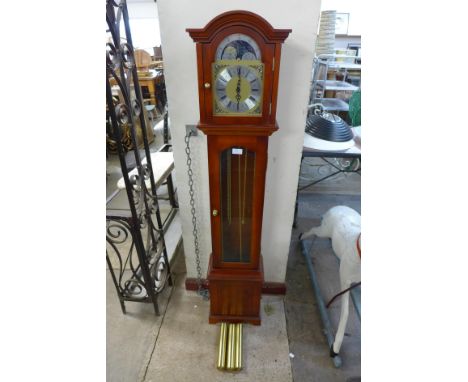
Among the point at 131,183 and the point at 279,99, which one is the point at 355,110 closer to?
the point at 279,99

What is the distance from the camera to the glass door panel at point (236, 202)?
4.18ft

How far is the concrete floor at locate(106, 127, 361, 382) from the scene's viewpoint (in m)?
1.52

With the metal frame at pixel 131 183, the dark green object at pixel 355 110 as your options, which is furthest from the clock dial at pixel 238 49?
the dark green object at pixel 355 110

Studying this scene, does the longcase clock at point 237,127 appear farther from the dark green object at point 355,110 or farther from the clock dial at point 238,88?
the dark green object at point 355,110

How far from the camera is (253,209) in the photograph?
4.50 feet

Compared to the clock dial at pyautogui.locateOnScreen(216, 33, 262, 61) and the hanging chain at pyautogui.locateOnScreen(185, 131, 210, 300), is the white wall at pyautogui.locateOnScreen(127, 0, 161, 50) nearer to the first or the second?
the hanging chain at pyautogui.locateOnScreen(185, 131, 210, 300)

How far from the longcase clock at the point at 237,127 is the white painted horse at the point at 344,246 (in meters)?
0.49

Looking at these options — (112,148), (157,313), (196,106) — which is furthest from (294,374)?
(112,148)

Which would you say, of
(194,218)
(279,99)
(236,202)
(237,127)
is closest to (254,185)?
(236,202)

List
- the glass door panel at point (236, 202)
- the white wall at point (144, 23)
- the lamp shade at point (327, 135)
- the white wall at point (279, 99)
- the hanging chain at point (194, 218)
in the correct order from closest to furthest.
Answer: the white wall at point (279, 99) < the glass door panel at point (236, 202) < the hanging chain at point (194, 218) < the lamp shade at point (327, 135) < the white wall at point (144, 23)

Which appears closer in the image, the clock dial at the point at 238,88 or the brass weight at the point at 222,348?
the clock dial at the point at 238,88

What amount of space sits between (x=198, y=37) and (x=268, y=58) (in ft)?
0.89

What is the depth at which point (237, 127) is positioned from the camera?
1132mm

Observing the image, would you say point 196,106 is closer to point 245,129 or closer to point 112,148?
point 245,129
